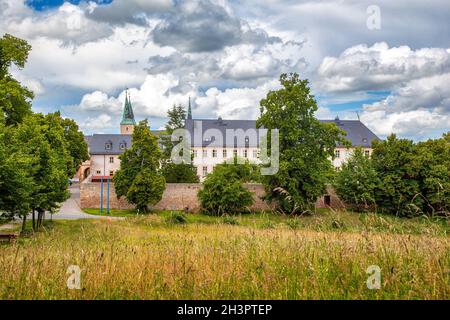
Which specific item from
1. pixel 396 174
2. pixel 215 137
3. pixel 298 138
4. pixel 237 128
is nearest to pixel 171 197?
pixel 298 138

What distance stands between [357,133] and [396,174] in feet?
136

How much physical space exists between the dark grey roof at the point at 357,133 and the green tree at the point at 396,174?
37326 millimetres

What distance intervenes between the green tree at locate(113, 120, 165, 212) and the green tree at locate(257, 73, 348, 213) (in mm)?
9744

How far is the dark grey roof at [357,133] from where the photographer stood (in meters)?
75.3

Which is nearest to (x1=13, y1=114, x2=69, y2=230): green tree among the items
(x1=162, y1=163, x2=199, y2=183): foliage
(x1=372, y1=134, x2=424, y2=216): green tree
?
(x1=162, y1=163, x2=199, y2=183): foliage

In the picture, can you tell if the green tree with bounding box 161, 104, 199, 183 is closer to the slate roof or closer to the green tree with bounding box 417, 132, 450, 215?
the slate roof

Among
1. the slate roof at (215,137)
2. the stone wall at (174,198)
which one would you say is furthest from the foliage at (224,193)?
the slate roof at (215,137)

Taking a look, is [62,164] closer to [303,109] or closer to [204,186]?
[204,186]

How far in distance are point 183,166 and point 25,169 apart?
2798cm

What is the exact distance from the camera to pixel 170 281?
4.46 metres

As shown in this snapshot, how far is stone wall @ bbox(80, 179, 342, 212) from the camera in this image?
40.6m

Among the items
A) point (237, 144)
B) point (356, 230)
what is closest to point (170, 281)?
point (356, 230)

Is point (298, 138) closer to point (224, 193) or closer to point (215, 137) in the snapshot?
point (224, 193)

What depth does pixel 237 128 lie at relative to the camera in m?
74.6
